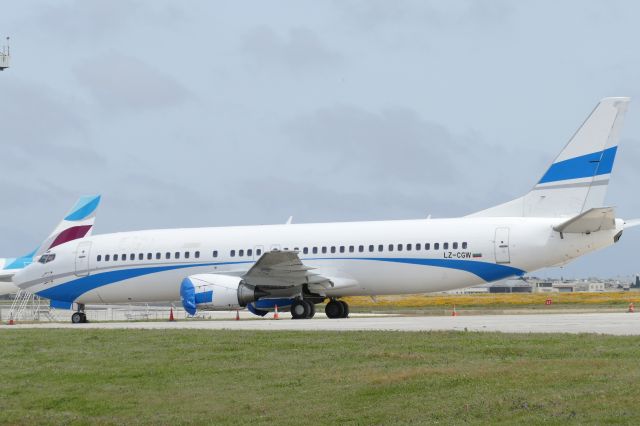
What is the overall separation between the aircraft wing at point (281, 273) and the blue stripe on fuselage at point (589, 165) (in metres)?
8.73

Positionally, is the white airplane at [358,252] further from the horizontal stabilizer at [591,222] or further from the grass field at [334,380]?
the grass field at [334,380]

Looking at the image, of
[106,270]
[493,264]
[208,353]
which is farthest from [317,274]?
[208,353]

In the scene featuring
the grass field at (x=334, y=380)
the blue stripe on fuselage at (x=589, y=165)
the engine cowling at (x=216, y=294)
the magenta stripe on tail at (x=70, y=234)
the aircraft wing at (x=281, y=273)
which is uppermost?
the magenta stripe on tail at (x=70, y=234)

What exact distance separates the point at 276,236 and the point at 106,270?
6.86 metres

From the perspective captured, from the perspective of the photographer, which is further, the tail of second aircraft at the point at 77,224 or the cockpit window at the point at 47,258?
the tail of second aircraft at the point at 77,224

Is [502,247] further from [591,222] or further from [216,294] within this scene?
[216,294]

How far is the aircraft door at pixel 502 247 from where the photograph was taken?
31719 mm

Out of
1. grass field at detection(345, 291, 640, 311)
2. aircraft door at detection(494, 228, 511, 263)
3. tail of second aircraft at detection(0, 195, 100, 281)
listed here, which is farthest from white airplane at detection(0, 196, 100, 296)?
aircraft door at detection(494, 228, 511, 263)

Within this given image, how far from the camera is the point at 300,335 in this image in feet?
72.5

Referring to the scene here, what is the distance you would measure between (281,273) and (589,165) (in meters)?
10.7

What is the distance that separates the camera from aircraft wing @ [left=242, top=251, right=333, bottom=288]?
3222 centimetres

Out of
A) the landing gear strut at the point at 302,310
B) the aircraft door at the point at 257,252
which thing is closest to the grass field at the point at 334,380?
the landing gear strut at the point at 302,310

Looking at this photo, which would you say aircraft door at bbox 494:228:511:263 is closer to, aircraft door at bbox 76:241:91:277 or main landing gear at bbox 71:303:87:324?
aircraft door at bbox 76:241:91:277

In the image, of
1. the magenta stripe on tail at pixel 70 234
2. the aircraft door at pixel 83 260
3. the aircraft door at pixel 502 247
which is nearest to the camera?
the aircraft door at pixel 502 247
